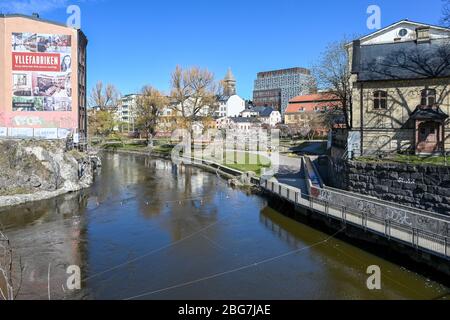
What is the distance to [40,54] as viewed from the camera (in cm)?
4181

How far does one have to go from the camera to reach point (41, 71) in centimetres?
4197

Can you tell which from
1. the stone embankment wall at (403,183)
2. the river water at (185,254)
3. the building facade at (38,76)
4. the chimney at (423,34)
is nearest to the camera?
the river water at (185,254)

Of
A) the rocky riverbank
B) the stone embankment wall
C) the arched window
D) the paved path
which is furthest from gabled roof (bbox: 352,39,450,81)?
the rocky riverbank

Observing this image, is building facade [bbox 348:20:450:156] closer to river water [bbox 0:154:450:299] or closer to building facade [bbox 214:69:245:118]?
river water [bbox 0:154:450:299]

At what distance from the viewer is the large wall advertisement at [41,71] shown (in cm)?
4141

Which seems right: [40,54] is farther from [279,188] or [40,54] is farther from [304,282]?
[304,282]

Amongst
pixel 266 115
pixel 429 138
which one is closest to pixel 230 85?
pixel 266 115

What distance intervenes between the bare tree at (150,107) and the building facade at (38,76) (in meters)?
28.3

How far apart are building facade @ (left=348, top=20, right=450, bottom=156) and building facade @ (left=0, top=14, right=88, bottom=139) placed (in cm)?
2958

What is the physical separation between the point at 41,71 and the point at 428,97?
122 feet

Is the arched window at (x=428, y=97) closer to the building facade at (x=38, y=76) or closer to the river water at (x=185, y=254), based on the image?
the river water at (x=185, y=254)

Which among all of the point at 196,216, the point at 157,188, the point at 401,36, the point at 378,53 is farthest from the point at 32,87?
the point at 401,36

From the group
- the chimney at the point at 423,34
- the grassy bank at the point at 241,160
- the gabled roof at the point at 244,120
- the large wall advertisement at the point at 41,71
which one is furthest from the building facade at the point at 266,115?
the chimney at the point at 423,34

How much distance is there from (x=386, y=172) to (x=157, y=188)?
829 inches
